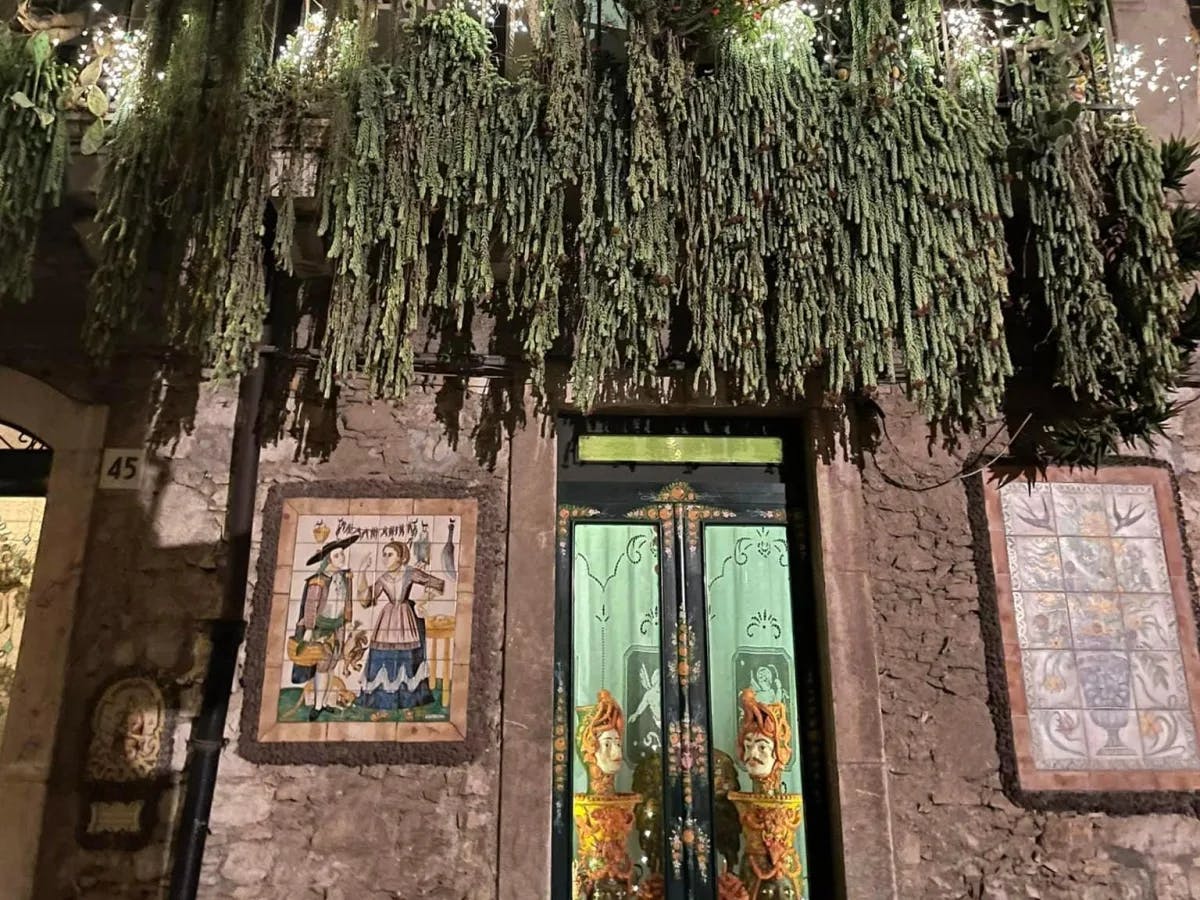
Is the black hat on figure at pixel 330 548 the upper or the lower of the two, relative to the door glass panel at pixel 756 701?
upper

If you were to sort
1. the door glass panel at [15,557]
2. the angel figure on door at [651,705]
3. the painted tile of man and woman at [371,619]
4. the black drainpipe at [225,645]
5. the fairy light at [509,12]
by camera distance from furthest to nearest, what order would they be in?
the fairy light at [509,12], the door glass panel at [15,557], the angel figure on door at [651,705], the painted tile of man and woman at [371,619], the black drainpipe at [225,645]

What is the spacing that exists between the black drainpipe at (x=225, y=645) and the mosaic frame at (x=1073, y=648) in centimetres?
398

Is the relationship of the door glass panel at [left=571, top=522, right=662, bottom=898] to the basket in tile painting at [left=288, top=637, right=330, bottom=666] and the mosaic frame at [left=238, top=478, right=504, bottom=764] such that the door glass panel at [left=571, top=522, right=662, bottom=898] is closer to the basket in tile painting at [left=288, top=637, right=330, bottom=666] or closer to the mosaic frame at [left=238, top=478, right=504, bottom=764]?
the mosaic frame at [left=238, top=478, right=504, bottom=764]

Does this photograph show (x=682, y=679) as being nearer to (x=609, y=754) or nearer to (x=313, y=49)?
(x=609, y=754)

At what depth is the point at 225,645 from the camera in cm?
439

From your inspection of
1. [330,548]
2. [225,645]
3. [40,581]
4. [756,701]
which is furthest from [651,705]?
[40,581]

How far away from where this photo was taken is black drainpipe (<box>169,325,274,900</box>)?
13.5 ft

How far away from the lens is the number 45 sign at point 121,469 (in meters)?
4.71

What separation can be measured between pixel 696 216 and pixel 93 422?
3.56 metres

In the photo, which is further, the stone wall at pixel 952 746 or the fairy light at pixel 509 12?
the fairy light at pixel 509 12

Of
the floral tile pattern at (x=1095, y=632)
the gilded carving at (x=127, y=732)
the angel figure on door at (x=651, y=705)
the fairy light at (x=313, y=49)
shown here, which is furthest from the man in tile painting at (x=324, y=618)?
the floral tile pattern at (x=1095, y=632)

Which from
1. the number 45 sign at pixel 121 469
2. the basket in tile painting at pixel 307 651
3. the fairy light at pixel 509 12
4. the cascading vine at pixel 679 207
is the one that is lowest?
the basket in tile painting at pixel 307 651

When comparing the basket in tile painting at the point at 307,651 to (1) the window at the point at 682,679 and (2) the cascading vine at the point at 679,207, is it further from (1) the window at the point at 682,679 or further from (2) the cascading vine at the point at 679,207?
(2) the cascading vine at the point at 679,207

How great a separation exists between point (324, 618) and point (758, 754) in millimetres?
2414
